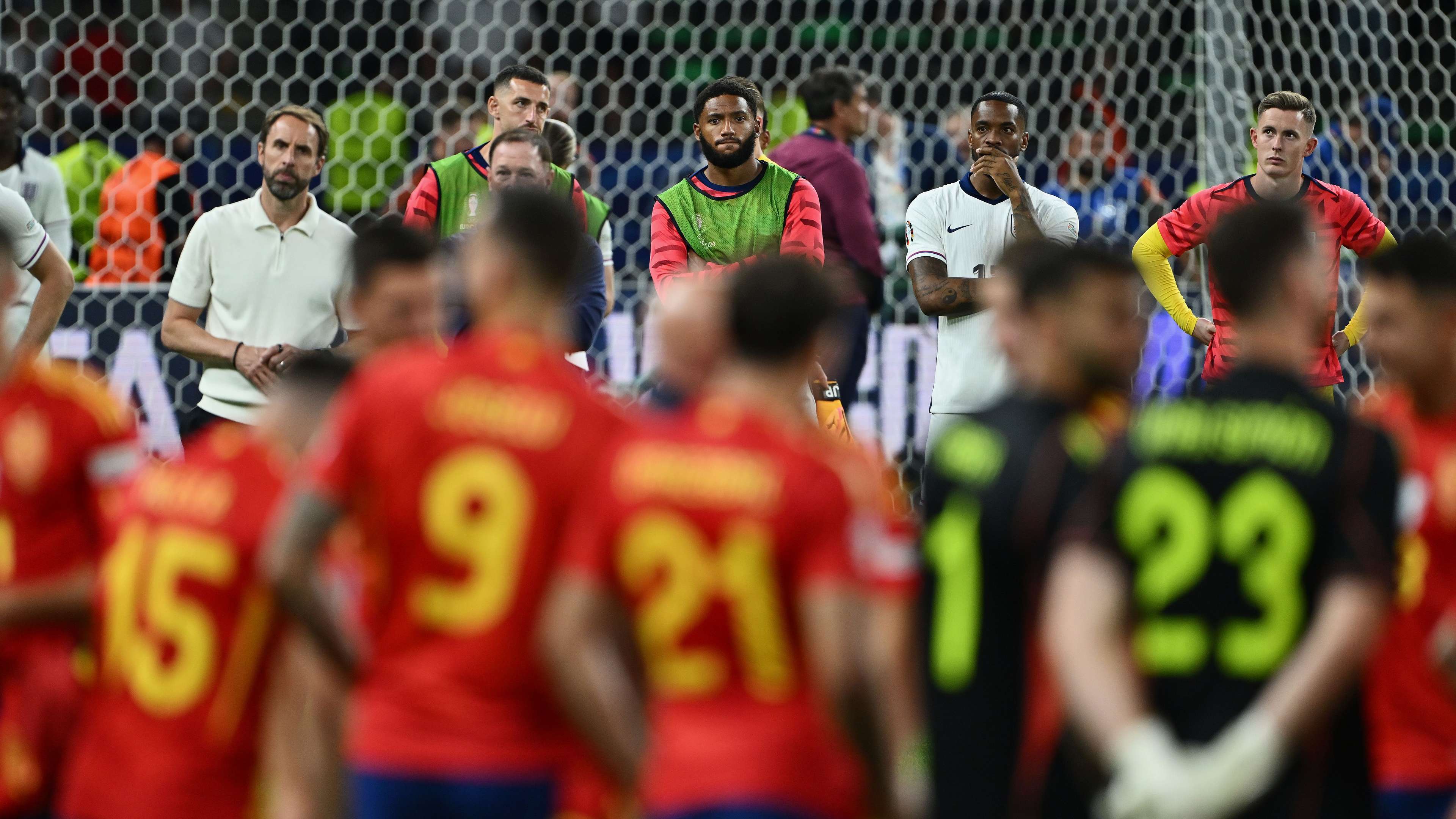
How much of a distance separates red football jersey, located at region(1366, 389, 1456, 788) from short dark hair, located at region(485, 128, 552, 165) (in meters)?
3.21

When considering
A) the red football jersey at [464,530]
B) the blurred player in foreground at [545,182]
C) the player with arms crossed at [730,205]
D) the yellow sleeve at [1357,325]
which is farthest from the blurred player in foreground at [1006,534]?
the yellow sleeve at [1357,325]

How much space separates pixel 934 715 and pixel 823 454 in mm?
507

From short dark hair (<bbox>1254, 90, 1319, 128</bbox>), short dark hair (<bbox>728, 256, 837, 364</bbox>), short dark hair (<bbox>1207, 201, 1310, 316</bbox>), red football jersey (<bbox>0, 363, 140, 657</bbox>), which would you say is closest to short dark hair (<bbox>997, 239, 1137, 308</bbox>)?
short dark hair (<bbox>1207, 201, 1310, 316</bbox>)

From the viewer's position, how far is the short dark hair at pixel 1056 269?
2.89 meters

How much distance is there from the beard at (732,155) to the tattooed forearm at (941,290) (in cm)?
81

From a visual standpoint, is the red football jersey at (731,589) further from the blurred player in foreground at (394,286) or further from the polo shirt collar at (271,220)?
the polo shirt collar at (271,220)

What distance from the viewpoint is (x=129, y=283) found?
7695 mm

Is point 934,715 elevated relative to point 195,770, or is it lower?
elevated

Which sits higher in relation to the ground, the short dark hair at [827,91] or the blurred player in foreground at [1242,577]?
the short dark hair at [827,91]

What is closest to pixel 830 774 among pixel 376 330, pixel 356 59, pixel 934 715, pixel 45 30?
pixel 934 715

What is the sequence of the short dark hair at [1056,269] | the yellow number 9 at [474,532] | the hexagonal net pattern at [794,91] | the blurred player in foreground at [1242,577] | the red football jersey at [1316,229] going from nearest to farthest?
the blurred player in foreground at [1242,577] → the yellow number 9 at [474,532] → the short dark hair at [1056,269] → the red football jersey at [1316,229] → the hexagonal net pattern at [794,91]

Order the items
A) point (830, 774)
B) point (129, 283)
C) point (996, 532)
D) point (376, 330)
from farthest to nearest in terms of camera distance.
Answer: point (129, 283) < point (376, 330) < point (996, 532) < point (830, 774)

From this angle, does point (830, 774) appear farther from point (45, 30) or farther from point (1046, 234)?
point (45, 30)

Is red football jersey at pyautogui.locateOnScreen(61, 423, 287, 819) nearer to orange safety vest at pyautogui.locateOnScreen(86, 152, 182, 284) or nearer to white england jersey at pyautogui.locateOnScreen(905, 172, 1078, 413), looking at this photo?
white england jersey at pyautogui.locateOnScreen(905, 172, 1078, 413)
